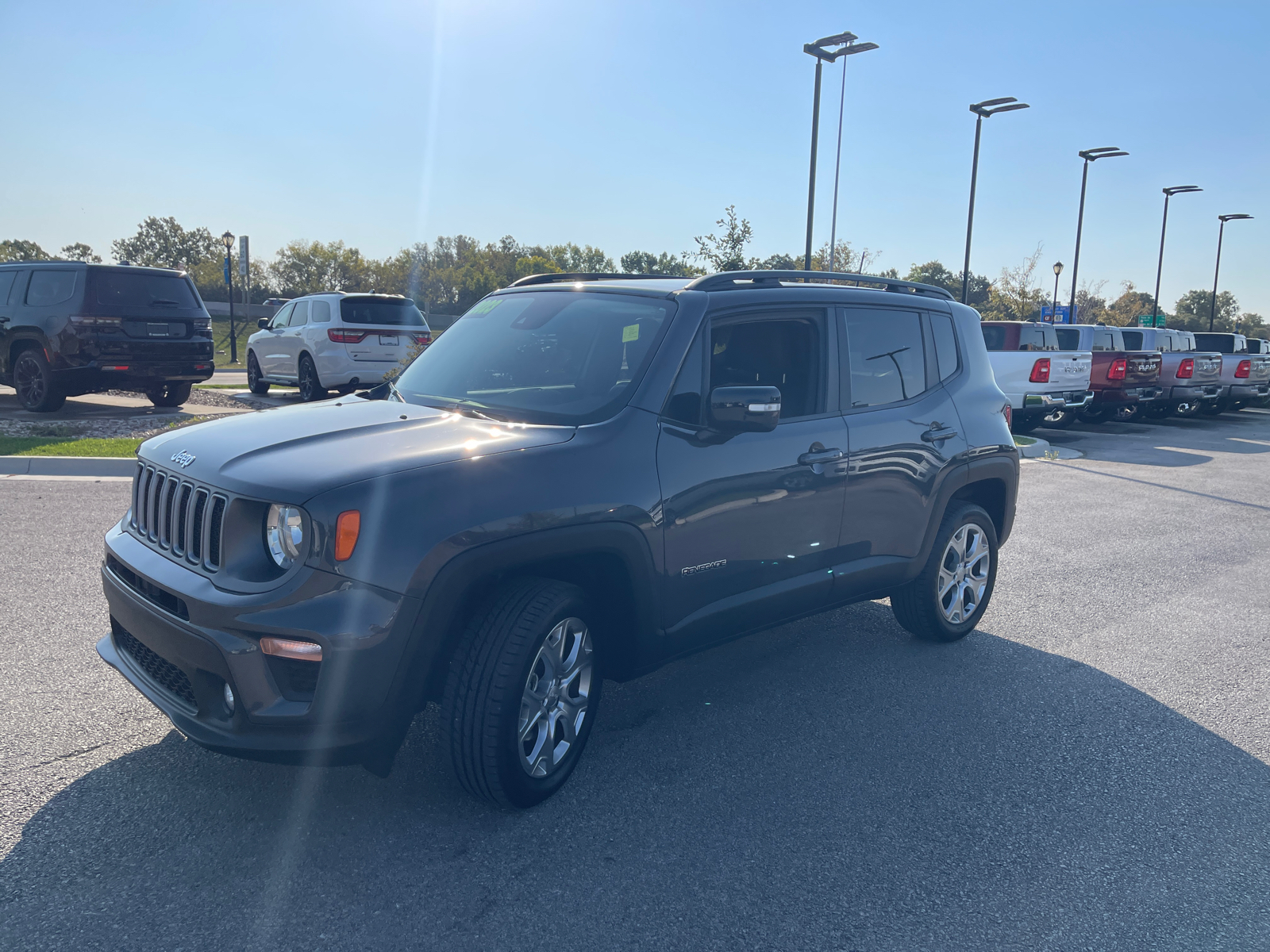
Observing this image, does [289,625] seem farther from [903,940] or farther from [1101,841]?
[1101,841]

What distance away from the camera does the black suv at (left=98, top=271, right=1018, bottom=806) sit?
9.16ft

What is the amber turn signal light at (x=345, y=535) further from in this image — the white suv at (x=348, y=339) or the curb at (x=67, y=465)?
the white suv at (x=348, y=339)

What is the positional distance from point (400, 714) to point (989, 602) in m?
4.33

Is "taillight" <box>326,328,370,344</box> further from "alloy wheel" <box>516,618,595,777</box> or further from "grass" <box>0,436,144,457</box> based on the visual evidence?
"alloy wheel" <box>516,618,595,777</box>

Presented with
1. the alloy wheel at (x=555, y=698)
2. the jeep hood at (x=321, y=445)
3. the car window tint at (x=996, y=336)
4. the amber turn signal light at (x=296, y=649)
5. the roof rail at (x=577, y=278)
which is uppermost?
the car window tint at (x=996, y=336)

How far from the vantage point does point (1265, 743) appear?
4.07 meters

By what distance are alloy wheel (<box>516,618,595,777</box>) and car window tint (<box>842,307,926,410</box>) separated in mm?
1842

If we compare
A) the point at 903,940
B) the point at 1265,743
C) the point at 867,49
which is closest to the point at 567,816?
the point at 903,940

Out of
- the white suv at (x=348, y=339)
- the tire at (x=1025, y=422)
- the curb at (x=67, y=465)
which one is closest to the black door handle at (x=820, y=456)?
the curb at (x=67, y=465)

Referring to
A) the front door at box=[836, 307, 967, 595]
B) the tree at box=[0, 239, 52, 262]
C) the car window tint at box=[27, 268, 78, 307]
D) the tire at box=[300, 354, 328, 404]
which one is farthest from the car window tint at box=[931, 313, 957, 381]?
the tree at box=[0, 239, 52, 262]

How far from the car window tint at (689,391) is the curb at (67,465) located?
7.31 meters

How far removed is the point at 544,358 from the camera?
4.03 m

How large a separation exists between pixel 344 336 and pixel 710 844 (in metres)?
13.8

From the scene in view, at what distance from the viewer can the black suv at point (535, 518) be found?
2.79m
